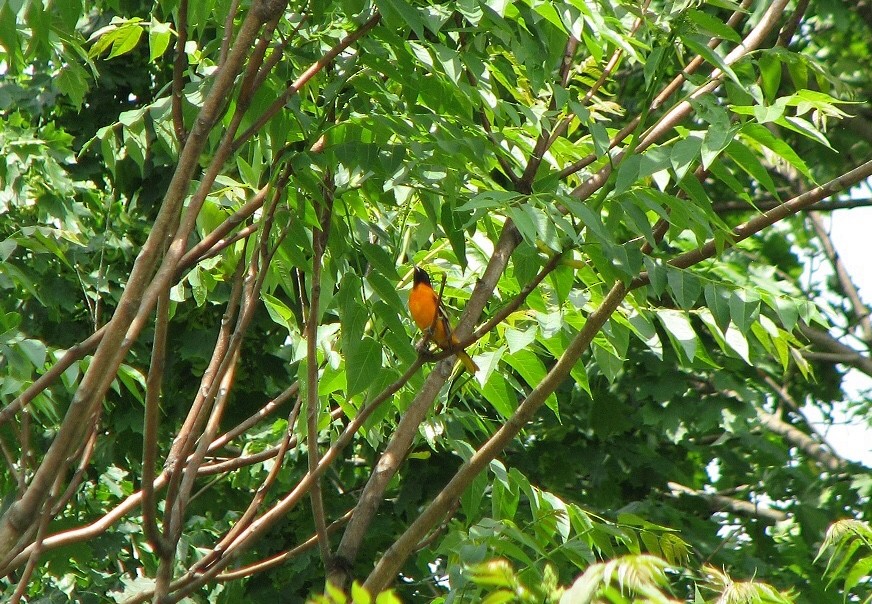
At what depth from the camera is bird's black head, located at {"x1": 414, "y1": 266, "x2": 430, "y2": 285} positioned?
3224 millimetres

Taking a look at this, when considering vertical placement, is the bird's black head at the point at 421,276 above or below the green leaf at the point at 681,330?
below

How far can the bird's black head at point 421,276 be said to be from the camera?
3224 millimetres

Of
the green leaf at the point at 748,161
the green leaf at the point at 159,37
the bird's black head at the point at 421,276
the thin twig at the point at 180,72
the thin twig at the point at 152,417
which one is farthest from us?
the bird's black head at the point at 421,276

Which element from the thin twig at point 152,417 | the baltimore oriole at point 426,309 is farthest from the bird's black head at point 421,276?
the thin twig at point 152,417

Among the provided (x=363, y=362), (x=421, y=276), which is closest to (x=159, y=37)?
(x=421, y=276)

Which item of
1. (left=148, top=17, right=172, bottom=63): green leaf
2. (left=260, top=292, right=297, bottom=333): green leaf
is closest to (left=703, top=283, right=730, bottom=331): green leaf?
(left=260, top=292, right=297, bottom=333): green leaf

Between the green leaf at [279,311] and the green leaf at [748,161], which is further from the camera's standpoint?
the green leaf at [279,311]

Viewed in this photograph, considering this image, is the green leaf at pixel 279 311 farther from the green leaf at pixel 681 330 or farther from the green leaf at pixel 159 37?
the green leaf at pixel 681 330

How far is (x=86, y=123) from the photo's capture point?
686cm

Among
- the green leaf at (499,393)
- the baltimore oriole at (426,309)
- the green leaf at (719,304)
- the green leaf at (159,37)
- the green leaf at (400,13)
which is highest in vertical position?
the green leaf at (400,13)

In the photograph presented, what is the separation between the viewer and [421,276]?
331 cm

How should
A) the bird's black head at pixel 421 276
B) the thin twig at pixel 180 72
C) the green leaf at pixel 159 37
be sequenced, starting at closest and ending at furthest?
the thin twig at pixel 180 72, the green leaf at pixel 159 37, the bird's black head at pixel 421 276

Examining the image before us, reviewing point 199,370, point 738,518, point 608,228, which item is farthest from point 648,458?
point 608,228

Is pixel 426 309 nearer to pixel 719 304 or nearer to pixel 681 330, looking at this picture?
pixel 681 330
